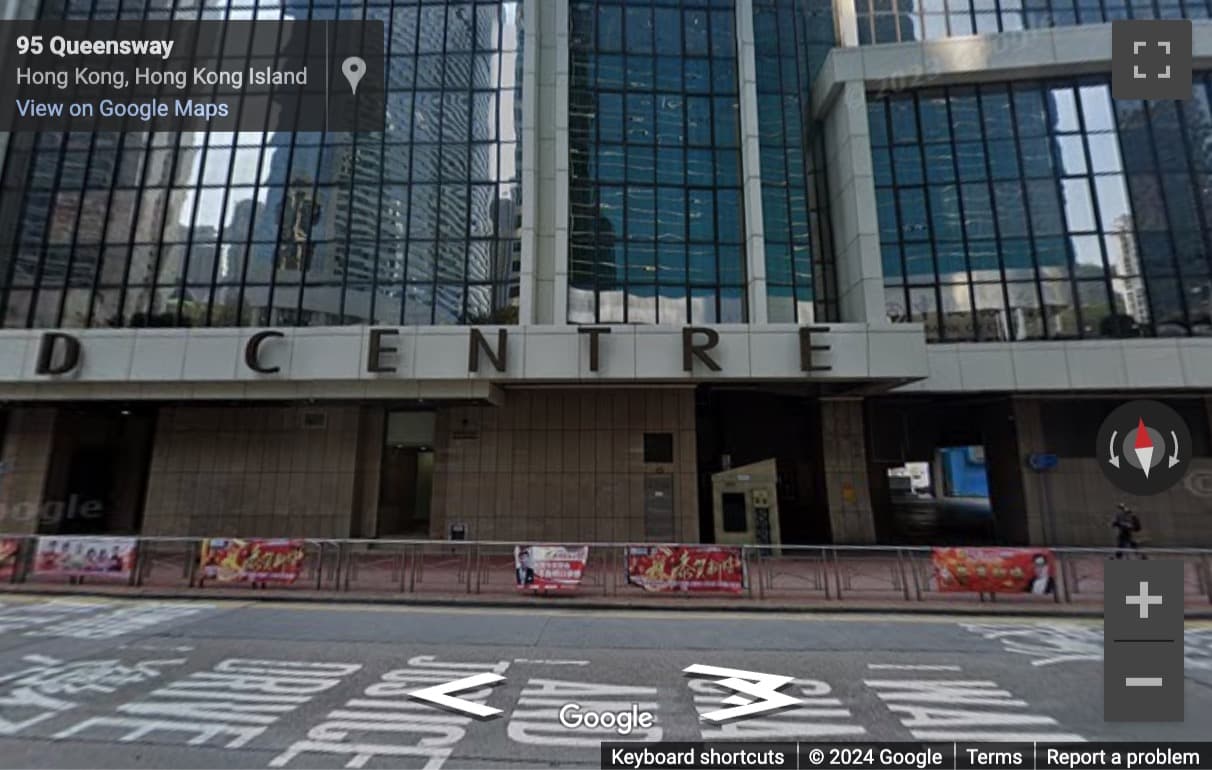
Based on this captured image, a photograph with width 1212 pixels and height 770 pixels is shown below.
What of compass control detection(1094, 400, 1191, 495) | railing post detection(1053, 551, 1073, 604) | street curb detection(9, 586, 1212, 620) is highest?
compass control detection(1094, 400, 1191, 495)

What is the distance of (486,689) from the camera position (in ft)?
22.4

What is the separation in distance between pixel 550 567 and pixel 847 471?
12202mm

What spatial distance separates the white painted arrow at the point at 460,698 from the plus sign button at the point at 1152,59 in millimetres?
10904

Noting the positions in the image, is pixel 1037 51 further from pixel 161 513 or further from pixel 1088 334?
pixel 161 513

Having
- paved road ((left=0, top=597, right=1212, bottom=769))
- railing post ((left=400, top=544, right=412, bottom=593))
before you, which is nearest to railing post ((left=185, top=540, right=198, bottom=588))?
paved road ((left=0, top=597, right=1212, bottom=769))

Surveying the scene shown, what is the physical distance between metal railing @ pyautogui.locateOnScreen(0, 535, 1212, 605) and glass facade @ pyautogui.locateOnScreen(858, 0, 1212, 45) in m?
19.9

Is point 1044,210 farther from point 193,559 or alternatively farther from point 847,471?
point 193,559

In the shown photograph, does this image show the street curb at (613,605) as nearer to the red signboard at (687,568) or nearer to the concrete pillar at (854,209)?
the red signboard at (687,568)

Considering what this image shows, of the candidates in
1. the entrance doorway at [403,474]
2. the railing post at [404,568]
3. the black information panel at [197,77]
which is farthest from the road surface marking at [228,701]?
the black information panel at [197,77]

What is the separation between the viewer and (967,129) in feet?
66.2

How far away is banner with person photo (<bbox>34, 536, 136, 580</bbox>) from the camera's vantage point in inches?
496

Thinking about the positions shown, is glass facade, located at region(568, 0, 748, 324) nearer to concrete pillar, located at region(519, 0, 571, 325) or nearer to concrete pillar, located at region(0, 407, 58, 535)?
concrete pillar, located at region(519, 0, 571, 325)

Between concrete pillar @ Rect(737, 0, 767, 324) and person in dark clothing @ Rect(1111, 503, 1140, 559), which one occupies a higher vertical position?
concrete pillar @ Rect(737, 0, 767, 324)

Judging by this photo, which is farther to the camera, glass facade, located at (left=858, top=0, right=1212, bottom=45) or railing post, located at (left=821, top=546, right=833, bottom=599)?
glass facade, located at (left=858, top=0, right=1212, bottom=45)
